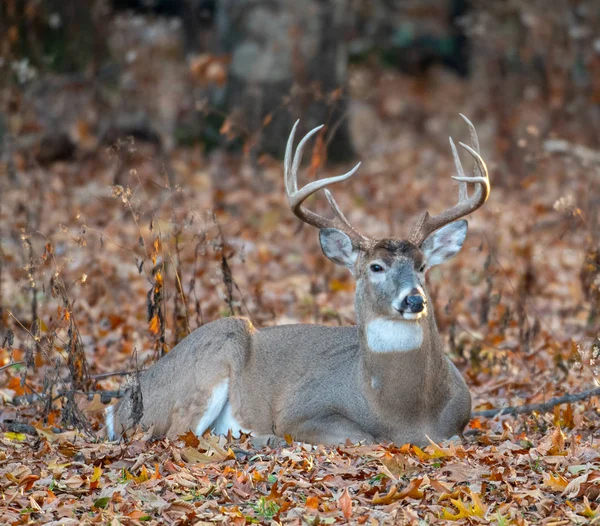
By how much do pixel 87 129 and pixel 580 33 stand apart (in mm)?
7374

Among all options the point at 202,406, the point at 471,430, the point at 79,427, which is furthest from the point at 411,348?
the point at 79,427

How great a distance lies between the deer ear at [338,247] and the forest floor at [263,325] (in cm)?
106

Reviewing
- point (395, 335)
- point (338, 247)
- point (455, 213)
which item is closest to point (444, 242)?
point (455, 213)

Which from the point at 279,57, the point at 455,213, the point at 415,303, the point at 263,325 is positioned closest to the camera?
the point at 415,303

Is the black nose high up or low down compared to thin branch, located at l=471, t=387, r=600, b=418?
up

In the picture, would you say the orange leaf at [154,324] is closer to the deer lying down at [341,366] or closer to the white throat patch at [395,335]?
the deer lying down at [341,366]

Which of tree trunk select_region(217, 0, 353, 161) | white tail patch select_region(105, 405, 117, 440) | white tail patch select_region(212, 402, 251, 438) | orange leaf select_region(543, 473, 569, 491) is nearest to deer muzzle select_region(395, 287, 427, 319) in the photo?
orange leaf select_region(543, 473, 569, 491)

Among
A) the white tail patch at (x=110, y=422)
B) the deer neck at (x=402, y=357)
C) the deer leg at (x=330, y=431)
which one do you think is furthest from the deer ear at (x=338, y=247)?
the white tail patch at (x=110, y=422)

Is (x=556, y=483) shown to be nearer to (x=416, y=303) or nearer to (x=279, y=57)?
(x=416, y=303)

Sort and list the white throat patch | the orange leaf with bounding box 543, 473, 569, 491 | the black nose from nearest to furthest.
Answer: the orange leaf with bounding box 543, 473, 569, 491 < the black nose < the white throat patch

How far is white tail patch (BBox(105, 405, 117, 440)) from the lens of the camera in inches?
262

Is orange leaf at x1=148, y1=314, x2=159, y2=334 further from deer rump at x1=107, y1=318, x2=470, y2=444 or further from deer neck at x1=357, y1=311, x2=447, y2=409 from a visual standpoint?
deer neck at x1=357, y1=311, x2=447, y2=409

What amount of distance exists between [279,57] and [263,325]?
21.9ft

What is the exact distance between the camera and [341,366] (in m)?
6.65
